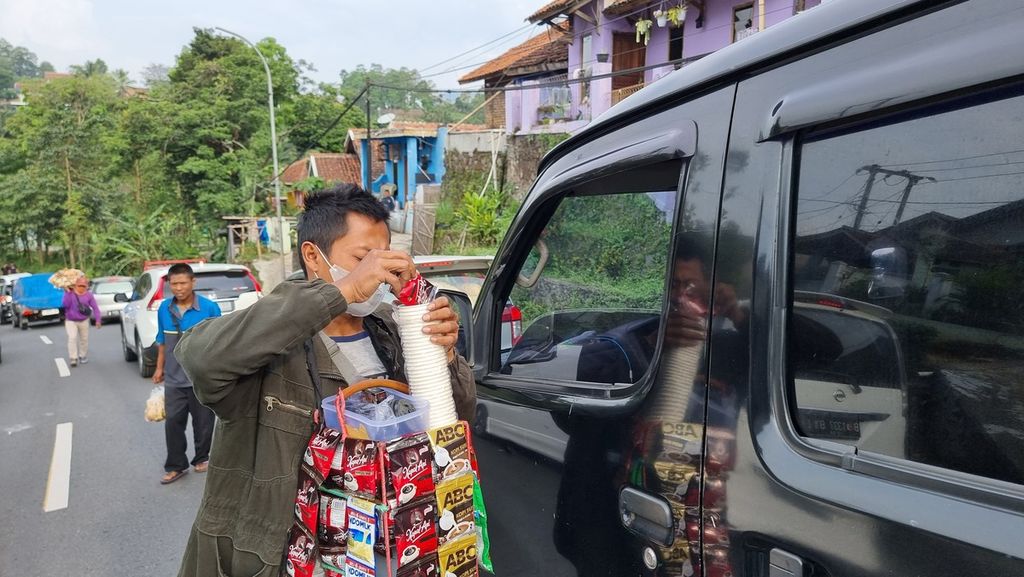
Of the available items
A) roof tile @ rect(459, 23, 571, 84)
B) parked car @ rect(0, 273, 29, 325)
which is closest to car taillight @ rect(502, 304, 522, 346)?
roof tile @ rect(459, 23, 571, 84)

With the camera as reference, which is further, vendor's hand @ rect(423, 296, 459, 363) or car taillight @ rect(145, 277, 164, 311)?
car taillight @ rect(145, 277, 164, 311)

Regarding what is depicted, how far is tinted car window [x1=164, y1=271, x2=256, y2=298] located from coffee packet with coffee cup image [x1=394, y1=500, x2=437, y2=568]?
8.96 metres

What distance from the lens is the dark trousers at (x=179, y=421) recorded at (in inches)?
202

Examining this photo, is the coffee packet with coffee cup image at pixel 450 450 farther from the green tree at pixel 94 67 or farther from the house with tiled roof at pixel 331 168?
the green tree at pixel 94 67

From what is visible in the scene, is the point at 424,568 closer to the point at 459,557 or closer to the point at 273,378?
the point at 459,557

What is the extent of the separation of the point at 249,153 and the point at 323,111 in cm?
806

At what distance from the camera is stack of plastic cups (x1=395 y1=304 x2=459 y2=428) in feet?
5.28

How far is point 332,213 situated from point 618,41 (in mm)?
15748

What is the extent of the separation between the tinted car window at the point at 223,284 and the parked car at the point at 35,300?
13800 millimetres

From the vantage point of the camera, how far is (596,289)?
185 cm

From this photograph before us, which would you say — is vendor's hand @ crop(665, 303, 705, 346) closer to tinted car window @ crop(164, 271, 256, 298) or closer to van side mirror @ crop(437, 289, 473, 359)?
van side mirror @ crop(437, 289, 473, 359)

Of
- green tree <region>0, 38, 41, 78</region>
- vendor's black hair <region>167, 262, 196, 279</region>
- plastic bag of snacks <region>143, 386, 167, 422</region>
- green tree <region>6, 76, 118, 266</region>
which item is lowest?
plastic bag of snacks <region>143, 386, 167, 422</region>

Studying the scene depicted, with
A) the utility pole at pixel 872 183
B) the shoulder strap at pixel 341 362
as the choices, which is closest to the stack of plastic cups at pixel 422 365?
the shoulder strap at pixel 341 362

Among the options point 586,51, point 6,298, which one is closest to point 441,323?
point 586,51
